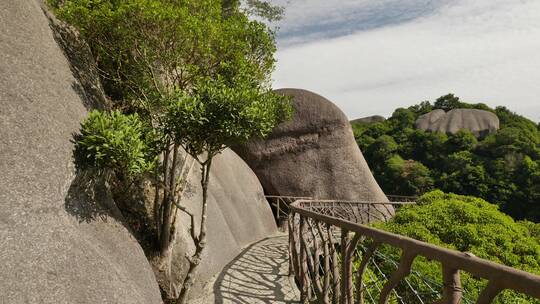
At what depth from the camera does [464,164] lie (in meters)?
33.1

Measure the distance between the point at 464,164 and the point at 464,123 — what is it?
12.2m

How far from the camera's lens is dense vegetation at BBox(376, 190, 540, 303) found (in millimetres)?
8984

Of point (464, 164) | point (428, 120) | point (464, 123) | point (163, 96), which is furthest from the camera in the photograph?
point (428, 120)

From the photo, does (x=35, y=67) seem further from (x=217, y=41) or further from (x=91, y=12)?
(x=217, y=41)

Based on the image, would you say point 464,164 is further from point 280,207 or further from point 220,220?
point 220,220

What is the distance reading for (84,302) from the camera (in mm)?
4945

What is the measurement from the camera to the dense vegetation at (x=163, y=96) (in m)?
6.21

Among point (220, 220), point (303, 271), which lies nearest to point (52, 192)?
point (303, 271)

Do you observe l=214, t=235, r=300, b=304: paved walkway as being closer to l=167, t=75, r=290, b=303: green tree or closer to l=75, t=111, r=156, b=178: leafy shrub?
l=167, t=75, r=290, b=303: green tree

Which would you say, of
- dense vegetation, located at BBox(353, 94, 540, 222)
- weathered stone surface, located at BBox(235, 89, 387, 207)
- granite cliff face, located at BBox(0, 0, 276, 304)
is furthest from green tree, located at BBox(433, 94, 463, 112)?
granite cliff face, located at BBox(0, 0, 276, 304)

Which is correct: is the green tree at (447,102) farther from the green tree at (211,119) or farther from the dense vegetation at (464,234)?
the green tree at (211,119)

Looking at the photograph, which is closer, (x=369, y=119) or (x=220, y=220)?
(x=220, y=220)

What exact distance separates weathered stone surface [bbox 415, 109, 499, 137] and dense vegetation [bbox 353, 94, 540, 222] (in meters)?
2.34

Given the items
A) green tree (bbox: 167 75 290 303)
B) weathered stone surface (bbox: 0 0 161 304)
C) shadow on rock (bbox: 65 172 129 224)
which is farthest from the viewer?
green tree (bbox: 167 75 290 303)
